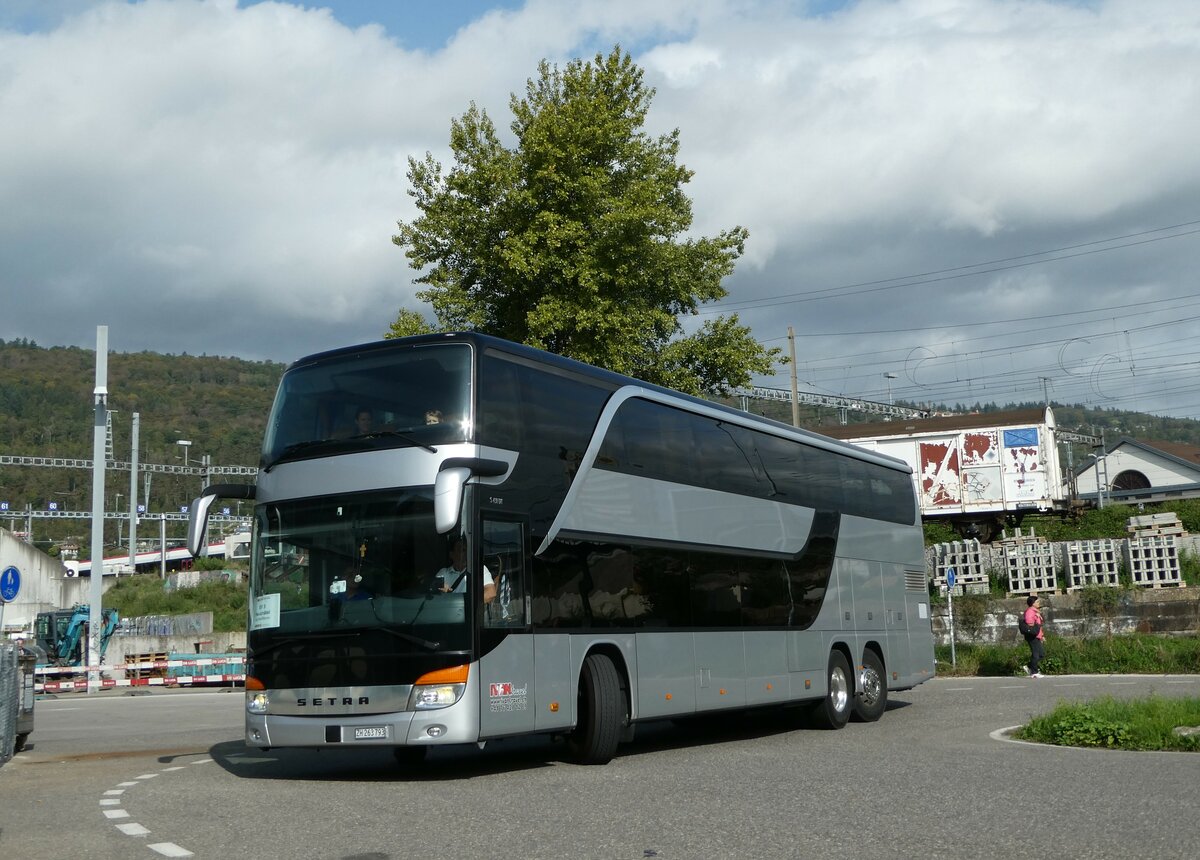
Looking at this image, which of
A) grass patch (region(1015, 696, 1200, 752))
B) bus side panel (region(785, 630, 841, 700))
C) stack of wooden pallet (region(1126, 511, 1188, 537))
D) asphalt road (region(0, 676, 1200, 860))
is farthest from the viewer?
stack of wooden pallet (region(1126, 511, 1188, 537))

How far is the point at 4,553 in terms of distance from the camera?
5541cm

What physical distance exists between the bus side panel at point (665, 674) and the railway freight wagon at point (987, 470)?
36332mm

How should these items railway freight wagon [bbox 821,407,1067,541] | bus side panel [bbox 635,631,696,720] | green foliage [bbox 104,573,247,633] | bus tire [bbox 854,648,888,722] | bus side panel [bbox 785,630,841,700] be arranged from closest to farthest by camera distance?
bus side panel [bbox 635,631,696,720] < bus side panel [bbox 785,630,841,700] < bus tire [bbox 854,648,888,722] < railway freight wagon [bbox 821,407,1067,541] < green foliage [bbox 104,573,247,633]

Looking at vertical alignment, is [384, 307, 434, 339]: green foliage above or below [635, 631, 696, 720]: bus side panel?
above

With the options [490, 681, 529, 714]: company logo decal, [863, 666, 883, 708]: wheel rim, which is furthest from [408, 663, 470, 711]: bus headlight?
[863, 666, 883, 708]: wheel rim

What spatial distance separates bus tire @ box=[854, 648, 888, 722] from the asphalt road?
1987 millimetres

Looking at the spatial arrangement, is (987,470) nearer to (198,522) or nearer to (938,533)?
(938,533)

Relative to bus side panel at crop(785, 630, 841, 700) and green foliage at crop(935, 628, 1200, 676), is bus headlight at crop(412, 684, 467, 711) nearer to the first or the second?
bus side panel at crop(785, 630, 841, 700)

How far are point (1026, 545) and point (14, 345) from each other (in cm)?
17888

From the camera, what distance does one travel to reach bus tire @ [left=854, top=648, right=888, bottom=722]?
62.7 ft

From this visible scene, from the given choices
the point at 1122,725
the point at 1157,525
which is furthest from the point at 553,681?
the point at 1157,525

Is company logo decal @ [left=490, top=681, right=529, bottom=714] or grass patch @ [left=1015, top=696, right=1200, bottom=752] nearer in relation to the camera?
company logo decal @ [left=490, top=681, right=529, bottom=714]

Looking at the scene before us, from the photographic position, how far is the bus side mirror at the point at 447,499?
34.8ft

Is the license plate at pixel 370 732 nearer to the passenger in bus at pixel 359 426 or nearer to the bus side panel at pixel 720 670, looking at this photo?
the passenger in bus at pixel 359 426
